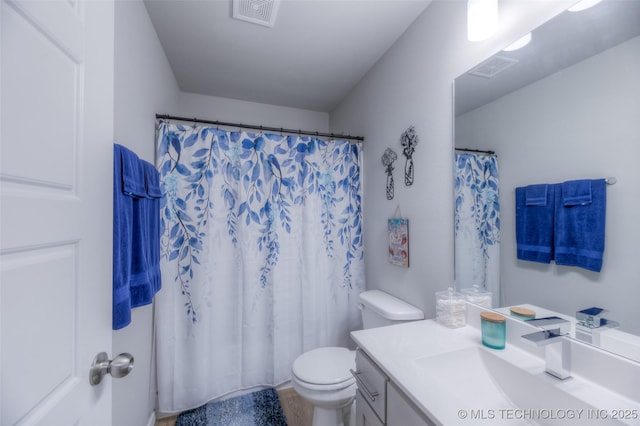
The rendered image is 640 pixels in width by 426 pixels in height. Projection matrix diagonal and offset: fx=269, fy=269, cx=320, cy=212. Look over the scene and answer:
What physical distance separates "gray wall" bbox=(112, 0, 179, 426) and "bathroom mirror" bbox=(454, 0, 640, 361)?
154 cm

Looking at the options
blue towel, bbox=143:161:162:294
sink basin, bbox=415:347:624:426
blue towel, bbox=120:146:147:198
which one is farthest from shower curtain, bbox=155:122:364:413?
sink basin, bbox=415:347:624:426

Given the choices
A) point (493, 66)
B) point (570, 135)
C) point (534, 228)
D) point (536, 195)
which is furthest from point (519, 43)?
point (534, 228)

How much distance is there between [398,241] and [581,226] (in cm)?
90

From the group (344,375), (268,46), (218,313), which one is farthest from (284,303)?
(268,46)

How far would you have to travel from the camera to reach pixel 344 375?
1.41 m

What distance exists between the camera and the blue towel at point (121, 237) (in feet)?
3.20

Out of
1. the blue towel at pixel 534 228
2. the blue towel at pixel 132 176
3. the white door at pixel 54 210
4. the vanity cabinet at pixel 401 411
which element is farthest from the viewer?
the blue towel at pixel 132 176

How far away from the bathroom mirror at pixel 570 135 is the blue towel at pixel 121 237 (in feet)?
4.78

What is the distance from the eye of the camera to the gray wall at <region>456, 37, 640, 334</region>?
76 centimetres

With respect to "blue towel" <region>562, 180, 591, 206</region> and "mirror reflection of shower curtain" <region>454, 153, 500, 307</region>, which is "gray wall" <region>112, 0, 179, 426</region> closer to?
"mirror reflection of shower curtain" <region>454, 153, 500, 307</region>

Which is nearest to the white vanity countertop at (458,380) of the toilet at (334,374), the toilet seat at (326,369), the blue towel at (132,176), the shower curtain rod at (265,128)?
the toilet at (334,374)

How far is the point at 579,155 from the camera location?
2.84ft

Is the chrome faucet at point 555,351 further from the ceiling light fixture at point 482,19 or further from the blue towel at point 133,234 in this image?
the blue towel at point 133,234

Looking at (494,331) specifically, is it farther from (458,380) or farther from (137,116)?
(137,116)
